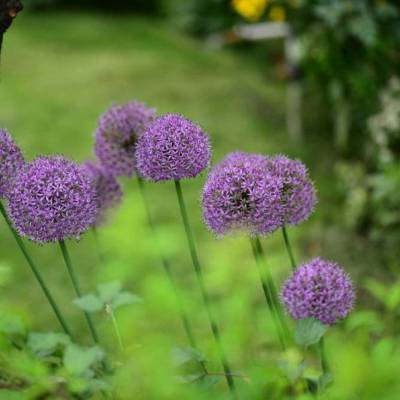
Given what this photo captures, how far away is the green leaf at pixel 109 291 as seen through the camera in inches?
57.7

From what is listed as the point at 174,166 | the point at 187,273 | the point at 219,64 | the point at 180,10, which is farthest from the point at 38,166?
the point at 180,10

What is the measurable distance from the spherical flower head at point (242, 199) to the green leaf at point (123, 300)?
0.69ft

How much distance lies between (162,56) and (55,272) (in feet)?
14.9

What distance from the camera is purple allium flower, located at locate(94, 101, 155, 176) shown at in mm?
1900

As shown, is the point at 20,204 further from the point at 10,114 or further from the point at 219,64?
the point at 219,64

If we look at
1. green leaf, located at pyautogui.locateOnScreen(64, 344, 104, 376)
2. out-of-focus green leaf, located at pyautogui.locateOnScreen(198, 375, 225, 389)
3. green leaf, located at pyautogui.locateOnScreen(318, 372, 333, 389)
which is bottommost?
green leaf, located at pyautogui.locateOnScreen(318, 372, 333, 389)

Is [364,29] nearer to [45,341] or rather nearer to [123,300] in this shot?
[123,300]

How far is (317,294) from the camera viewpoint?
1.48 metres

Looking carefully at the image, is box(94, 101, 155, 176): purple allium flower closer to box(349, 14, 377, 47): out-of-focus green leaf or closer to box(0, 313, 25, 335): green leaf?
box(0, 313, 25, 335): green leaf

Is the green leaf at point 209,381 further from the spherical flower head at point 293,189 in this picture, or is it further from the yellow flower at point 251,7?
the yellow flower at point 251,7

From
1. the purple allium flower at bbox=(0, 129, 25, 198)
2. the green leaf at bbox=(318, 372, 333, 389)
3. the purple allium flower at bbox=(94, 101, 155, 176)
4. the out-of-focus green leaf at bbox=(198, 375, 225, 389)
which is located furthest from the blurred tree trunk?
the green leaf at bbox=(318, 372, 333, 389)

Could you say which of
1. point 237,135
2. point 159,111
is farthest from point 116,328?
point 159,111

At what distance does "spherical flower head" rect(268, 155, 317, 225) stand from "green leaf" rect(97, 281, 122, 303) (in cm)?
37

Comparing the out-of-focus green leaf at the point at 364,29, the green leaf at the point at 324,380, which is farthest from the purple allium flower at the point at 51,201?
the out-of-focus green leaf at the point at 364,29
